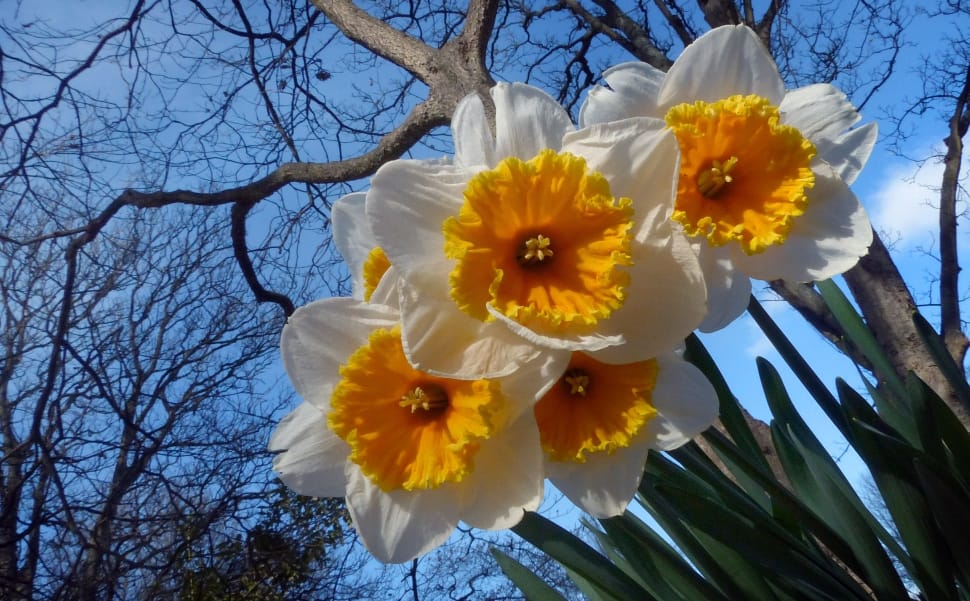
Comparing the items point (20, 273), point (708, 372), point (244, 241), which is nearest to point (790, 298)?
point (708, 372)

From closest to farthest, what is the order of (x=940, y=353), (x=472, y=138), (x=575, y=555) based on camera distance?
(x=472, y=138) < (x=575, y=555) < (x=940, y=353)

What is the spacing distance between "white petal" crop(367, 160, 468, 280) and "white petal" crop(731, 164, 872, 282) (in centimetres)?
23

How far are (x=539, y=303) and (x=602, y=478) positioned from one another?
14cm

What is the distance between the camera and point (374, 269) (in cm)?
54

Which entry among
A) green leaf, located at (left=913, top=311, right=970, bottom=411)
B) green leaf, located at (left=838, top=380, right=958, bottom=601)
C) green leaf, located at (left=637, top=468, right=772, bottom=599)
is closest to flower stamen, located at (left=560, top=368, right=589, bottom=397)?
green leaf, located at (left=637, top=468, right=772, bottom=599)

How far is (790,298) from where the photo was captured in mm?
2160

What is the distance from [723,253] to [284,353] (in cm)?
33

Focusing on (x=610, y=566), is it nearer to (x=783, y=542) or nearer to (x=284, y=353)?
(x=783, y=542)

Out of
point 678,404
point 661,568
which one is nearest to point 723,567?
point 661,568

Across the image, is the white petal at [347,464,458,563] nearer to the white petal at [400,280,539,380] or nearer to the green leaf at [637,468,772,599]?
the white petal at [400,280,539,380]

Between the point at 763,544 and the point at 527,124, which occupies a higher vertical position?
the point at 527,124

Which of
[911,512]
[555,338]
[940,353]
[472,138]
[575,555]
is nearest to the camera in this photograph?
[555,338]

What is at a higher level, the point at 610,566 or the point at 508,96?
the point at 508,96

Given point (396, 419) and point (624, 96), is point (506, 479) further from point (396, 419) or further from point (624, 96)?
point (624, 96)
